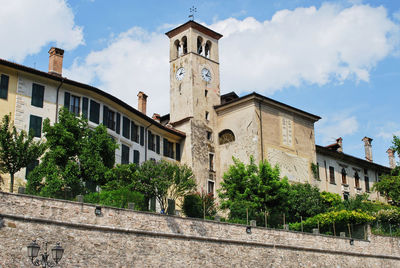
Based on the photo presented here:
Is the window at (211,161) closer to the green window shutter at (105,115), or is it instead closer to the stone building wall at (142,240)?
the green window shutter at (105,115)

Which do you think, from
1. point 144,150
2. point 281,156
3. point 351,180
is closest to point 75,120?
point 144,150

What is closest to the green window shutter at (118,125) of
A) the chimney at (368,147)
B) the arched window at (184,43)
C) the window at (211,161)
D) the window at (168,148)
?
the window at (168,148)

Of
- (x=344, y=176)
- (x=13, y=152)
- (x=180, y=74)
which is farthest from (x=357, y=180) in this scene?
(x=13, y=152)

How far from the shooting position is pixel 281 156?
1700 inches

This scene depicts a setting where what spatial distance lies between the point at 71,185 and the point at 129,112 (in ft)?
42.5

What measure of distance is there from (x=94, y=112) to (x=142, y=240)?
14070 mm

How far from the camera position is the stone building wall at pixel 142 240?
19.8 metres

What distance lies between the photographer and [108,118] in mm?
36688

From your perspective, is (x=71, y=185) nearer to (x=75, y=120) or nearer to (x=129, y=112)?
(x=75, y=120)

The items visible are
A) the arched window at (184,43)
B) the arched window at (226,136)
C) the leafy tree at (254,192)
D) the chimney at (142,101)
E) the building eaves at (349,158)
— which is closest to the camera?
the leafy tree at (254,192)

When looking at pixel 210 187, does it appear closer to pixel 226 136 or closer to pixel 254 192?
pixel 226 136

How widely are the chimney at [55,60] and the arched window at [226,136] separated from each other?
15165 millimetres

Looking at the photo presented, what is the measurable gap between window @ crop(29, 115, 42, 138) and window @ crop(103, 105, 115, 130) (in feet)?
16.2

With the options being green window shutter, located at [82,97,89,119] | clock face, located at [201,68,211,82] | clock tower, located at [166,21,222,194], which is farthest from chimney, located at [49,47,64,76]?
clock face, located at [201,68,211,82]
